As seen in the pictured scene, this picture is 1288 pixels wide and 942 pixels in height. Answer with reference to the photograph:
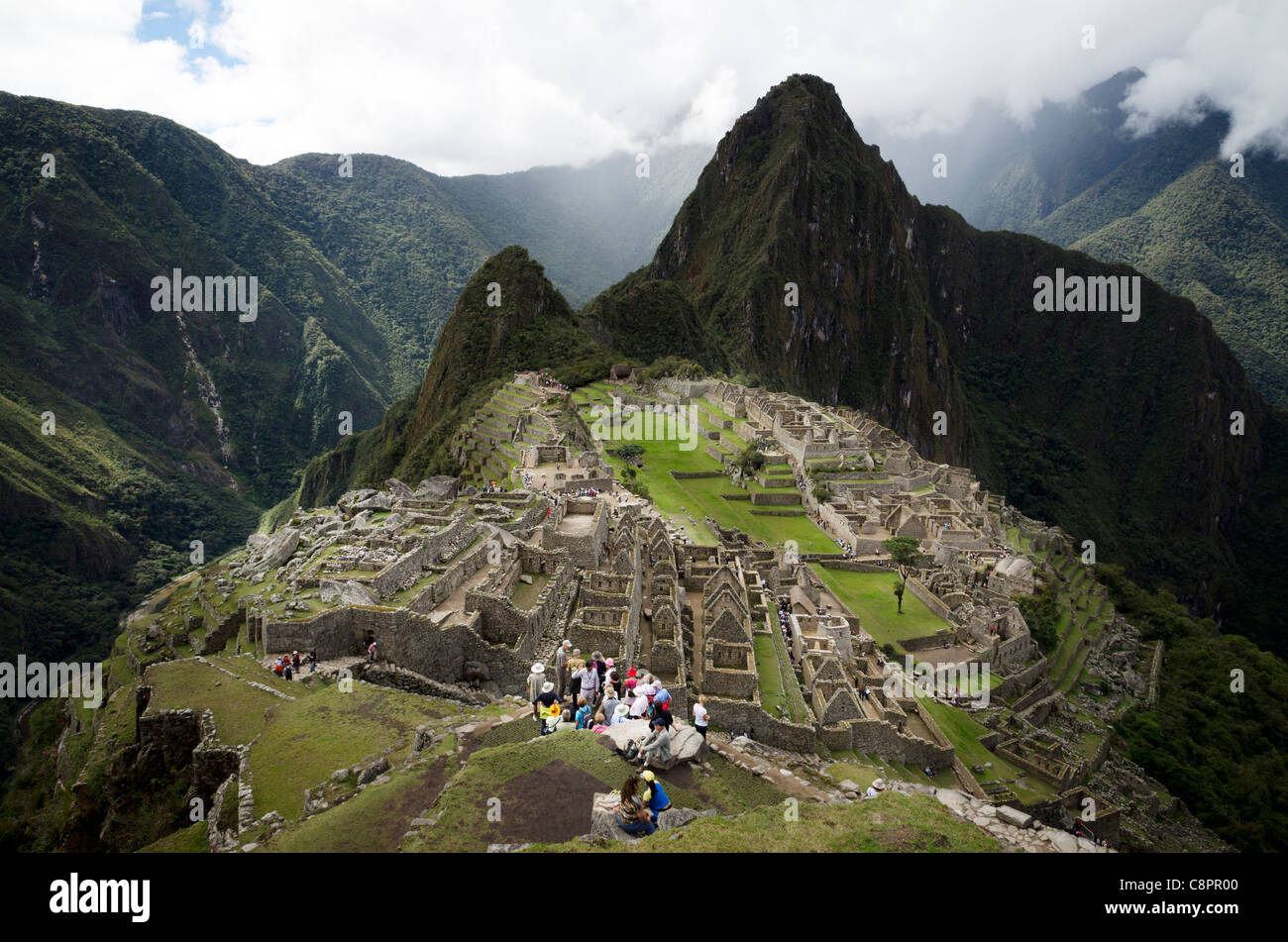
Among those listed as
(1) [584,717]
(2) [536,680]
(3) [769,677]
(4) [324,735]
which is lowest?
(3) [769,677]

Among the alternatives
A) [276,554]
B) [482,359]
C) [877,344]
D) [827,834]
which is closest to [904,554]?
[276,554]

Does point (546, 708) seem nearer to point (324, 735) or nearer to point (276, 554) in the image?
point (324, 735)

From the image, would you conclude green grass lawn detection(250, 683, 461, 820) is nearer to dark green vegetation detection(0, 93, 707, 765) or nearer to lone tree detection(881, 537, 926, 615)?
lone tree detection(881, 537, 926, 615)

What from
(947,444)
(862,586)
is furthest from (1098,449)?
(862,586)

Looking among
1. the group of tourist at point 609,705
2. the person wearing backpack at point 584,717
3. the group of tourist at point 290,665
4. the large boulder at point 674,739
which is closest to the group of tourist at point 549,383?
the group of tourist at point 290,665

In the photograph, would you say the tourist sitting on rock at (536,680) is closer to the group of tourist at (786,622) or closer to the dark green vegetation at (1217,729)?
the group of tourist at (786,622)
